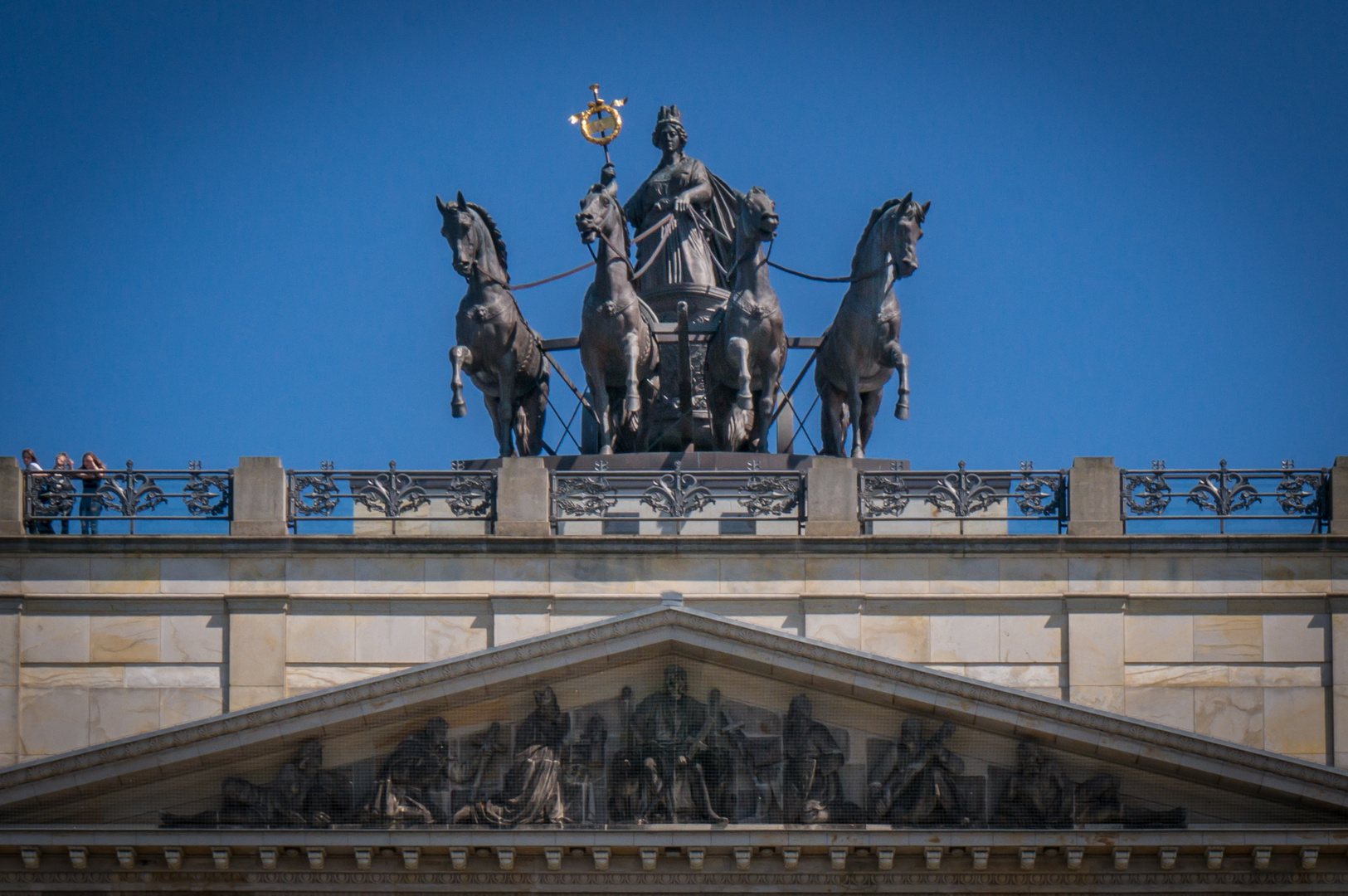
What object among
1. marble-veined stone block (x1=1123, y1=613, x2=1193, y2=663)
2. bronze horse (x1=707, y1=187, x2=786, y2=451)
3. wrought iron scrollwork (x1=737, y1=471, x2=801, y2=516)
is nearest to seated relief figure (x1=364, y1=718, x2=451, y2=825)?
wrought iron scrollwork (x1=737, y1=471, x2=801, y2=516)

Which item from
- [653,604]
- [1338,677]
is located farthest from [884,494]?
[1338,677]

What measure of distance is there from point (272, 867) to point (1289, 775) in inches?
488

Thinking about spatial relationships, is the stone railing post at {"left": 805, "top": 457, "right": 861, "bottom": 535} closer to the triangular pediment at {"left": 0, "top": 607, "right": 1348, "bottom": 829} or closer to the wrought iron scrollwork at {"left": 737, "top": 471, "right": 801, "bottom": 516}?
the wrought iron scrollwork at {"left": 737, "top": 471, "right": 801, "bottom": 516}

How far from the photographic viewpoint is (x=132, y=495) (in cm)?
4166

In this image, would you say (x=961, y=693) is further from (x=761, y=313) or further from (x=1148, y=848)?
→ (x=761, y=313)

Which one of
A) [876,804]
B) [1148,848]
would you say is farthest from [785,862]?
[1148,848]

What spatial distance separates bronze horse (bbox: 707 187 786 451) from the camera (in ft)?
145

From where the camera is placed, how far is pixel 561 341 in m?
47.5

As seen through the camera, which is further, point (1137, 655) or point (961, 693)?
point (1137, 655)

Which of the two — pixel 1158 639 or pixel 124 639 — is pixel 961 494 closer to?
pixel 1158 639

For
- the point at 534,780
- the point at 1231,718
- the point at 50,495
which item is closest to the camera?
the point at 534,780

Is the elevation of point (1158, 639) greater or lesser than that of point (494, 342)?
lesser

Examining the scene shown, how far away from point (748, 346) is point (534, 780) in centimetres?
924

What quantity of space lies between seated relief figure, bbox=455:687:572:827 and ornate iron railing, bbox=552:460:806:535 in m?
4.29
